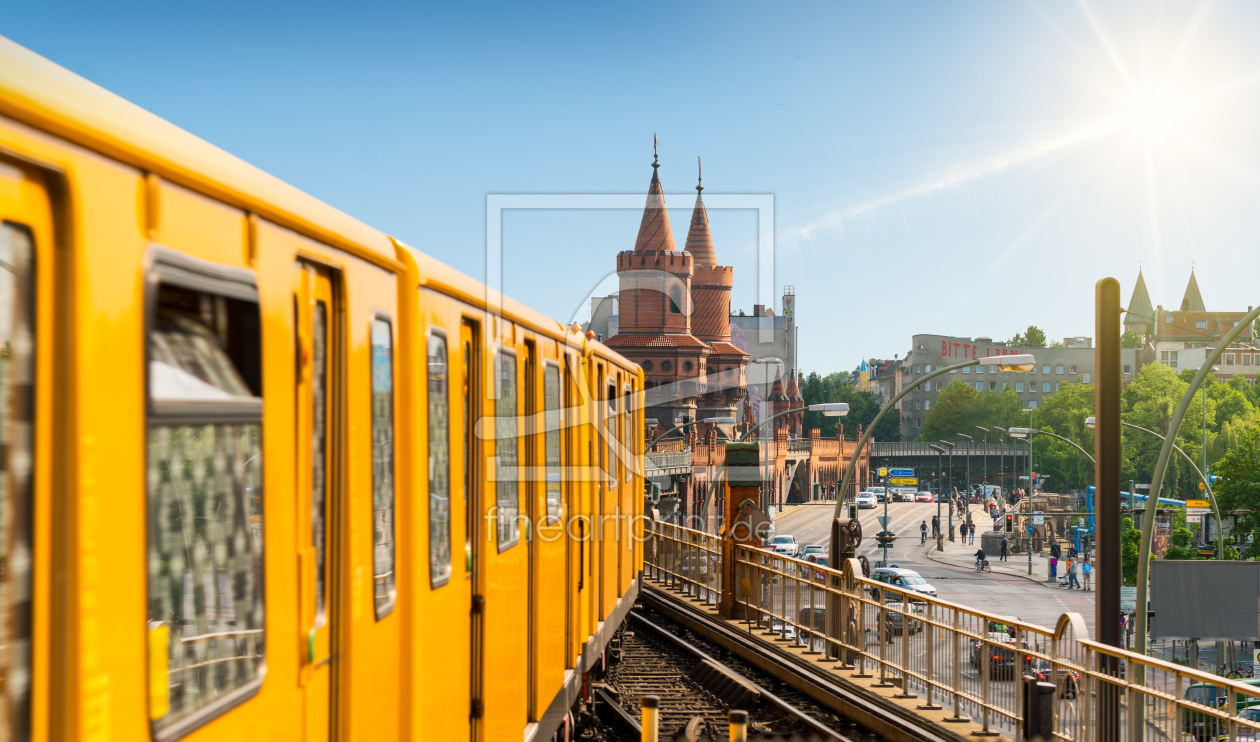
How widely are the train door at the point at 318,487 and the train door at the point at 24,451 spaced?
1.21 m

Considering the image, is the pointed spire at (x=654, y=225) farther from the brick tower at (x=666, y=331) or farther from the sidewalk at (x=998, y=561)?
the sidewalk at (x=998, y=561)

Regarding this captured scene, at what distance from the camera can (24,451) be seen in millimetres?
1892

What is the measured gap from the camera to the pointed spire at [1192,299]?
164375 millimetres

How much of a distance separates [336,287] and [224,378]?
3.42 feet

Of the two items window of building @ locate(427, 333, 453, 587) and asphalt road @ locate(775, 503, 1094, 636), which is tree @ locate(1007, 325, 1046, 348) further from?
window of building @ locate(427, 333, 453, 587)

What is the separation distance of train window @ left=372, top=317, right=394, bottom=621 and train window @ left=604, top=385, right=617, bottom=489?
680 centimetres

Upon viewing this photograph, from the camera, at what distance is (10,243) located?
188 cm

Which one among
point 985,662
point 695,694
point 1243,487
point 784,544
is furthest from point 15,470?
point 1243,487

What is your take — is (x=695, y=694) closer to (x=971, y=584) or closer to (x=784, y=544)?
(x=971, y=584)

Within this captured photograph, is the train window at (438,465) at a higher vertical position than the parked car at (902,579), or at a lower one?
higher

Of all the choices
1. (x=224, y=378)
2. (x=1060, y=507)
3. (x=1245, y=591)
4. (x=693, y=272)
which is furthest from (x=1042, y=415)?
(x=224, y=378)

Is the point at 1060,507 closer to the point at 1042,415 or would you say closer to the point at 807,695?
the point at 1042,415

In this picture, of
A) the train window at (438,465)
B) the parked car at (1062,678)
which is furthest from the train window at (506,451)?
the parked car at (1062,678)

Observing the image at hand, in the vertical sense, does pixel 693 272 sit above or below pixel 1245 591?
above
